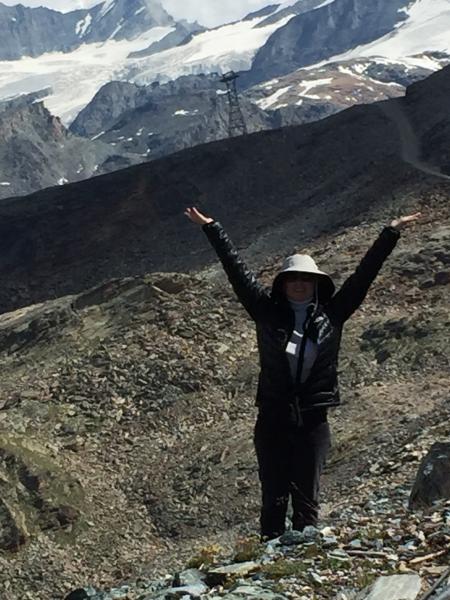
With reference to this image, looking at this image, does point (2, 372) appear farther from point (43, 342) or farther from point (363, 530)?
point (363, 530)

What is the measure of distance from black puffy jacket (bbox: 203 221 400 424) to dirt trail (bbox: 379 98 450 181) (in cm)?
4022

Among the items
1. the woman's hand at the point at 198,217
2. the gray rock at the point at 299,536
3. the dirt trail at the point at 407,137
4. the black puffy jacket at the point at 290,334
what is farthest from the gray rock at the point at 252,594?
the dirt trail at the point at 407,137

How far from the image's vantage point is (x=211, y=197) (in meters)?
63.8

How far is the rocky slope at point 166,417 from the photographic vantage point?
23656mm

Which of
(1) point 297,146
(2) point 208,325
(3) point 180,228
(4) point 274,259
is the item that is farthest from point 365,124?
(2) point 208,325

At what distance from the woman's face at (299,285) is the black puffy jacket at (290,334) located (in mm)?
138

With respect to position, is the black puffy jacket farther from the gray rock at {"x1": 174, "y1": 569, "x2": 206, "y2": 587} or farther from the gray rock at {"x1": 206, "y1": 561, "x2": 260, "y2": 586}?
the gray rock at {"x1": 174, "y1": 569, "x2": 206, "y2": 587}


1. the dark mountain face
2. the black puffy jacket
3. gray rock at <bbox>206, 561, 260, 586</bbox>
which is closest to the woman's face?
the black puffy jacket

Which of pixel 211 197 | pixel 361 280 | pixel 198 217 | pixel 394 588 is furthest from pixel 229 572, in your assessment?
pixel 211 197

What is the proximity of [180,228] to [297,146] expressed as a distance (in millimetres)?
13628

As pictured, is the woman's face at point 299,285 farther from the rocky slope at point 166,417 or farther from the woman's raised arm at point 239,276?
the rocky slope at point 166,417

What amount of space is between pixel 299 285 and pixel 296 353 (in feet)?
2.20

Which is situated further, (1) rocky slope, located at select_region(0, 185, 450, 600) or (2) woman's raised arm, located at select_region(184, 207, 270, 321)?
(1) rocky slope, located at select_region(0, 185, 450, 600)

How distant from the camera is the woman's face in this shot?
30.7ft
